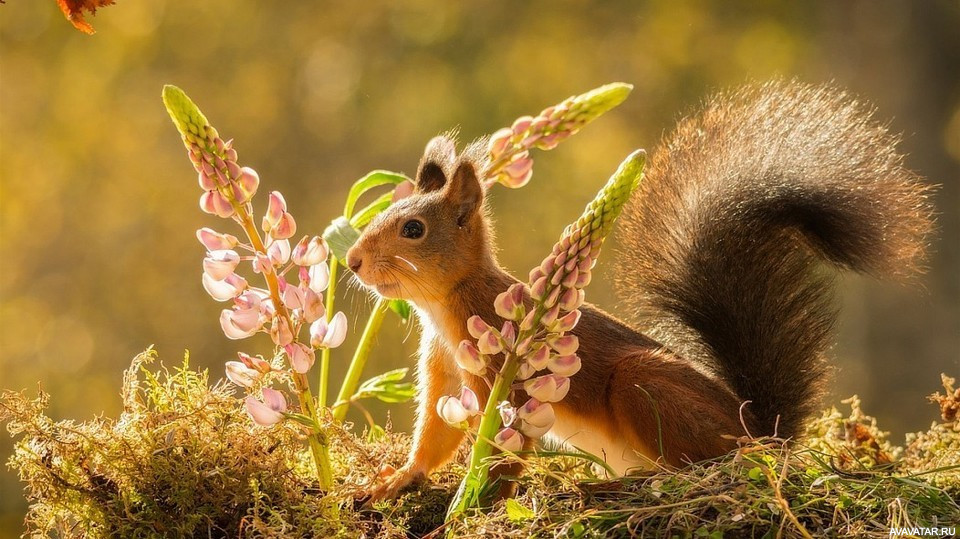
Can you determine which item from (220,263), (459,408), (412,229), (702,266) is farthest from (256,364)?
(702,266)

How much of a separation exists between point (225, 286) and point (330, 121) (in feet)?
13.3

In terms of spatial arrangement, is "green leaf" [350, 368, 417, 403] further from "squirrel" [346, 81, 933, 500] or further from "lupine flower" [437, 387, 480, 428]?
"lupine flower" [437, 387, 480, 428]

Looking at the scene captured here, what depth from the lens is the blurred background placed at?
4.73m

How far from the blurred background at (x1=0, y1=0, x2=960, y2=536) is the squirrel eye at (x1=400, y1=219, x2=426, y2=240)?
3027 mm

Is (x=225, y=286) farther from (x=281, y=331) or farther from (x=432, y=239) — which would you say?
(x=432, y=239)

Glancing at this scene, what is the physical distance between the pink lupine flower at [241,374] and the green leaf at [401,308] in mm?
399

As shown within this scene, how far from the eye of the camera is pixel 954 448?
1.48m

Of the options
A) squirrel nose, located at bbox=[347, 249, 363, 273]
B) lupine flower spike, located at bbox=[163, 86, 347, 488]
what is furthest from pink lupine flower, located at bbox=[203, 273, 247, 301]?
squirrel nose, located at bbox=[347, 249, 363, 273]

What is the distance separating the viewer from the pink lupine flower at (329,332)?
1.19 metres

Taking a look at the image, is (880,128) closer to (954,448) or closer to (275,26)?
(954,448)

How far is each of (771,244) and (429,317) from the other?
1.74 feet

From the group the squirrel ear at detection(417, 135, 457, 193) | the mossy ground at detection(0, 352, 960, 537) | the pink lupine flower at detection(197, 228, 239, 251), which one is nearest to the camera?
the mossy ground at detection(0, 352, 960, 537)

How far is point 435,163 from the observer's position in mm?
1575

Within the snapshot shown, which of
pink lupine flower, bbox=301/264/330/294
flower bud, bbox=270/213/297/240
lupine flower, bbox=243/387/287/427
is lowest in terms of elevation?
lupine flower, bbox=243/387/287/427
